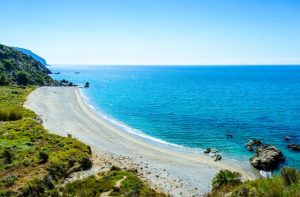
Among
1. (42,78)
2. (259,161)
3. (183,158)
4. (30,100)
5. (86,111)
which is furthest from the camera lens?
(42,78)

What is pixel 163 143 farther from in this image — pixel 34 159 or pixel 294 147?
pixel 34 159

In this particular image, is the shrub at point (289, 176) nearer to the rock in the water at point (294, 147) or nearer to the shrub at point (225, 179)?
the shrub at point (225, 179)

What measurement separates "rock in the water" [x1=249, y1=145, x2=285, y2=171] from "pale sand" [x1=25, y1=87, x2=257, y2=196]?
1785 millimetres

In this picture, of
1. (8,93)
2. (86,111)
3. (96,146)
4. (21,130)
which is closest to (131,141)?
(96,146)

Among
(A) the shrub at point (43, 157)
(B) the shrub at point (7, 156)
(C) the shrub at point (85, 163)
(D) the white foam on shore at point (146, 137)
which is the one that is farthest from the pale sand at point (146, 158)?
(B) the shrub at point (7, 156)

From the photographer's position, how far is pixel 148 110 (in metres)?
107

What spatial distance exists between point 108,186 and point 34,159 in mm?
13777

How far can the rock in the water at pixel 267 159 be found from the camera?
50.7 metres

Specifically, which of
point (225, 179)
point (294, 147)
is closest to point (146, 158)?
point (225, 179)

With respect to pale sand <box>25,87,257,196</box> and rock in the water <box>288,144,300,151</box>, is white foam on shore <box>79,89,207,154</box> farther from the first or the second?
rock in the water <box>288,144,300,151</box>

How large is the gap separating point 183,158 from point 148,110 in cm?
5148

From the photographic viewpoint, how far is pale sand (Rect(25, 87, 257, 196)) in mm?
45156

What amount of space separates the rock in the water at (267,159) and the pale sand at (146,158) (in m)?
1.78

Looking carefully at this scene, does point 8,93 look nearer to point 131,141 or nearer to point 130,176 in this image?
point 131,141
